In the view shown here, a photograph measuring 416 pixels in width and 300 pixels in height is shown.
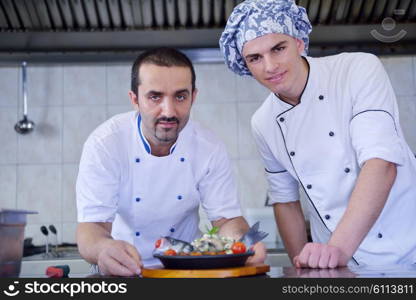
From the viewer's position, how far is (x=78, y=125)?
3375 millimetres

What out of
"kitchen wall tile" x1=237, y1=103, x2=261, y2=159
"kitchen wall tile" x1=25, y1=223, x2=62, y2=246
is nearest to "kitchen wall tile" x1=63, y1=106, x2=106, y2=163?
"kitchen wall tile" x1=25, y1=223, x2=62, y2=246

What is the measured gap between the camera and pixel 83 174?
1.64m

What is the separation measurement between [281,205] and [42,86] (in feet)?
7.25

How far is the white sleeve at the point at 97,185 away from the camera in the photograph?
5.24 ft

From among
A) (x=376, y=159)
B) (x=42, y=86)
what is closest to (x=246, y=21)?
(x=376, y=159)

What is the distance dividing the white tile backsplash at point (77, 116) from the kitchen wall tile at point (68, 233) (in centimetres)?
11

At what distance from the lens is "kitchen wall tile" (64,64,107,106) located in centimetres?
339

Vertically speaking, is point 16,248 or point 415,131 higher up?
point 415,131

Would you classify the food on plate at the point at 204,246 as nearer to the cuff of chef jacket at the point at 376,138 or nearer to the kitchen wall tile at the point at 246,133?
the cuff of chef jacket at the point at 376,138

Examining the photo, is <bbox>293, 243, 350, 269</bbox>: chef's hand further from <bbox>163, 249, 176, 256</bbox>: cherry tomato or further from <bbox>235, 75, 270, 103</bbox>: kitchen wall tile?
<bbox>235, 75, 270, 103</bbox>: kitchen wall tile

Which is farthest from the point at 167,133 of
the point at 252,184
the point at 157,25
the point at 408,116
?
the point at 408,116

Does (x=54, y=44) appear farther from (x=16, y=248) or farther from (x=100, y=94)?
(x=16, y=248)

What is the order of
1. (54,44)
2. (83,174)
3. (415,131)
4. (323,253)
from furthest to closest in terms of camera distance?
(415,131) < (54,44) < (83,174) < (323,253)

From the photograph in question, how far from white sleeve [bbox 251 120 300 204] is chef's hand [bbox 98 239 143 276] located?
63cm
